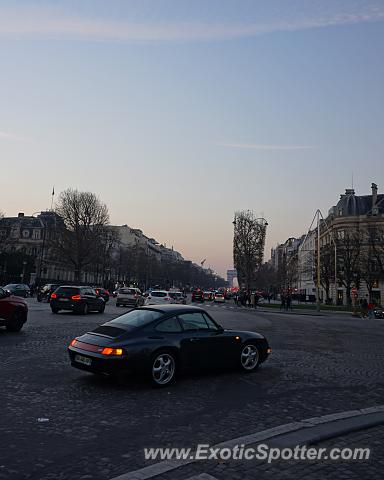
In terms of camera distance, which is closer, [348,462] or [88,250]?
[348,462]

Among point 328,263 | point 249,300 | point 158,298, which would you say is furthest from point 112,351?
point 328,263

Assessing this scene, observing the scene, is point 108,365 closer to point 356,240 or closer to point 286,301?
point 286,301

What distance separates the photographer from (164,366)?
8297 mm

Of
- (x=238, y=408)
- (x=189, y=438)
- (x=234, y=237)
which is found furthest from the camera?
(x=234, y=237)

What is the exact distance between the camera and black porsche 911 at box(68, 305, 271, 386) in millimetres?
7840

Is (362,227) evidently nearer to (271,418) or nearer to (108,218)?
(108,218)

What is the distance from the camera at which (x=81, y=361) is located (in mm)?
8141

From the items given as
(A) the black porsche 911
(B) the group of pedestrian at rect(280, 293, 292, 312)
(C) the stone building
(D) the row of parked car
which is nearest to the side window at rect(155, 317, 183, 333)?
(A) the black porsche 911

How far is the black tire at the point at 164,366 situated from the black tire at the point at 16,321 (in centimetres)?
929

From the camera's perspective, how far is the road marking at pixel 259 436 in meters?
4.41

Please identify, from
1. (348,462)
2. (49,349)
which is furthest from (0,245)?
(348,462)

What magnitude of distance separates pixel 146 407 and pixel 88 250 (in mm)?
63348

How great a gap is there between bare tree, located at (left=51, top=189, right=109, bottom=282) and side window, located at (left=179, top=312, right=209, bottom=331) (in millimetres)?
61087

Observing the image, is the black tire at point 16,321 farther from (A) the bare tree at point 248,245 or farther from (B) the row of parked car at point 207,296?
(A) the bare tree at point 248,245
